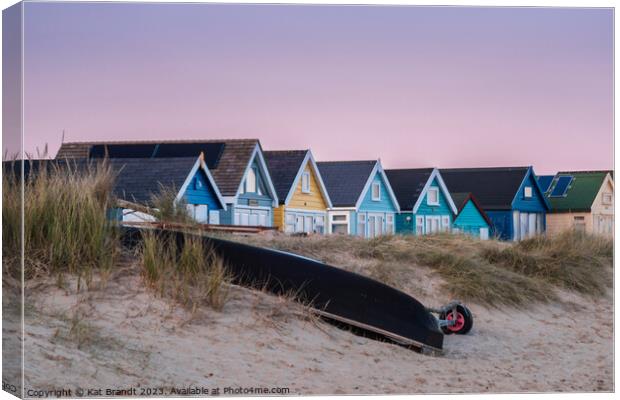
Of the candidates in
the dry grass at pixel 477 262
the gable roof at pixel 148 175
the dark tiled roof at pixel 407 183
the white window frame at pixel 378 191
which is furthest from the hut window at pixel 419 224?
the gable roof at pixel 148 175

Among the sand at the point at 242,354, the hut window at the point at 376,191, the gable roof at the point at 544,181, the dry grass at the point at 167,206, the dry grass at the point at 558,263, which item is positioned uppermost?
the gable roof at the point at 544,181

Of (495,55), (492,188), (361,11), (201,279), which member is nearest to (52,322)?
(201,279)

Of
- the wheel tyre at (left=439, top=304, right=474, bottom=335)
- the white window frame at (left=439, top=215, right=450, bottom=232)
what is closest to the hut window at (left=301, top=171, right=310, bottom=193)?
the white window frame at (left=439, top=215, right=450, bottom=232)

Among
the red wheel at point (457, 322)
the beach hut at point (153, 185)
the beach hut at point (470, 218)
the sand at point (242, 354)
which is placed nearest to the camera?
the sand at point (242, 354)

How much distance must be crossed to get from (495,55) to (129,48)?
3.48 metres

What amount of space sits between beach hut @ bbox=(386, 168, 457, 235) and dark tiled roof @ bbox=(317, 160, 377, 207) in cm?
31

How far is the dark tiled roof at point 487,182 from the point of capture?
1320cm

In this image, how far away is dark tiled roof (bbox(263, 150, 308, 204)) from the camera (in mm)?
12969

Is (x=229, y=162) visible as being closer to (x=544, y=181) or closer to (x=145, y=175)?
(x=145, y=175)

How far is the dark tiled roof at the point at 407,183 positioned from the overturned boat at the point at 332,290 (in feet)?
4.59

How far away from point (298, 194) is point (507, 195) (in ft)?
7.92

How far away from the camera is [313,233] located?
15047mm

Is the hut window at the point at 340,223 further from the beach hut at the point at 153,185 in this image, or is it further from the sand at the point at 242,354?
the sand at the point at 242,354

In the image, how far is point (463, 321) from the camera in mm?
13406
